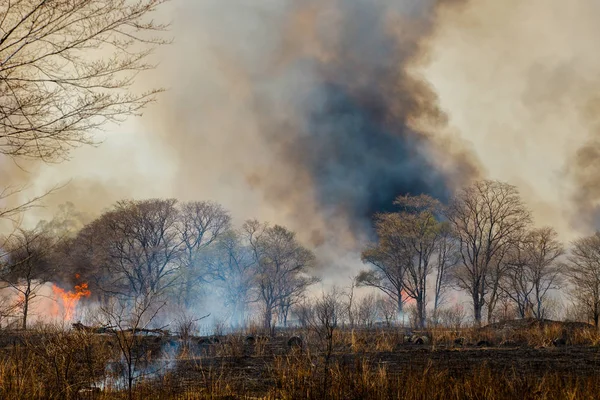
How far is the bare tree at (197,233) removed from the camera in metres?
41.1

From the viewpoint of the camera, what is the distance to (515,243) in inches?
1494

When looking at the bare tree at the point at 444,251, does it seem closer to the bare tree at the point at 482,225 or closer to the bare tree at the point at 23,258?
the bare tree at the point at 482,225

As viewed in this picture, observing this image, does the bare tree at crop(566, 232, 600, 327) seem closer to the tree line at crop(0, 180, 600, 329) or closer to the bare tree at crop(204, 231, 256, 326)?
the tree line at crop(0, 180, 600, 329)

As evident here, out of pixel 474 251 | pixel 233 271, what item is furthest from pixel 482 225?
pixel 233 271

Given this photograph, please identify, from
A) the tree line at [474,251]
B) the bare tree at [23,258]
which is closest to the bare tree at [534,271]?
the tree line at [474,251]

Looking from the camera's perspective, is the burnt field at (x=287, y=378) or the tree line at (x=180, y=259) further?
the tree line at (x=180, y=259)

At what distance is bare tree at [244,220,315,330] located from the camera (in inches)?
1695

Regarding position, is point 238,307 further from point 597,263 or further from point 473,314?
point 597,263

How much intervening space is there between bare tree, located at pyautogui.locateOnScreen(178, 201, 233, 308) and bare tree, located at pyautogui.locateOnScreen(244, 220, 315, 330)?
3.02 metres

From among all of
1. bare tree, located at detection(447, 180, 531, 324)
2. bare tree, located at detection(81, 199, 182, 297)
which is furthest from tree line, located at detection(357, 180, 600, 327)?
bare tree, located at detection(81, 199, 182, 297)

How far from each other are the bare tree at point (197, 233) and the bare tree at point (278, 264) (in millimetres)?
3021

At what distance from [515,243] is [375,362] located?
1154 inches

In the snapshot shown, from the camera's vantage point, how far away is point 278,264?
44031 mm

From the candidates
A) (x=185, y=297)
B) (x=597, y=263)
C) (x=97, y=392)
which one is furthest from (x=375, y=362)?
(x=597, y=263)
